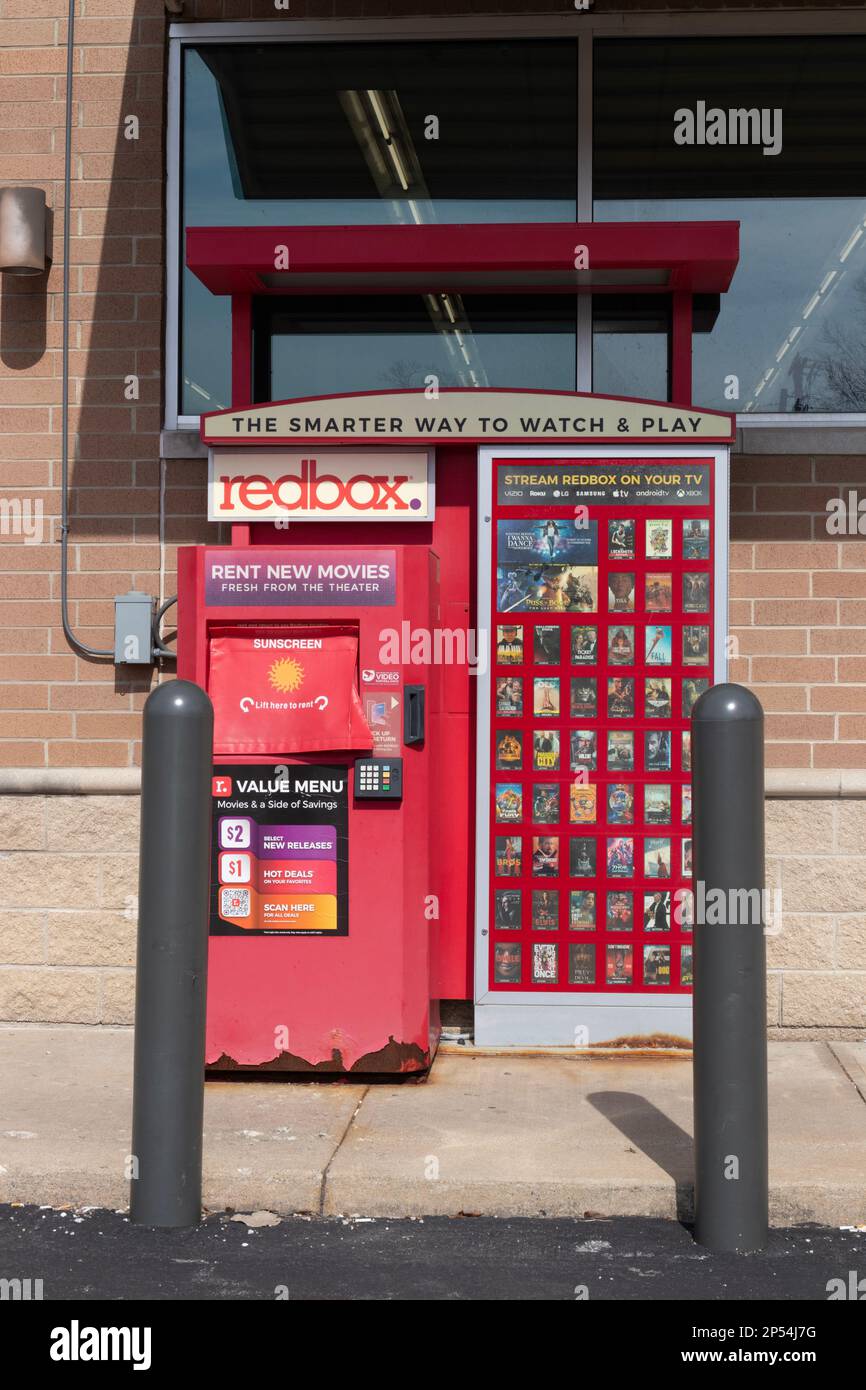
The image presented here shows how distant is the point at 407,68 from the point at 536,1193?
16.4ft

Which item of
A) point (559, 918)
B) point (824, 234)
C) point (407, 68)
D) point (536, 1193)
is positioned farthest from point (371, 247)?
point (536, 1193)

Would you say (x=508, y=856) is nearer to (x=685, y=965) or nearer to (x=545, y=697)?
(x=545, y=697)

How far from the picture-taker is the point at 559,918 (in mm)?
5727

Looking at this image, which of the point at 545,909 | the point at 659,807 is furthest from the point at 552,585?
the point at 545,909

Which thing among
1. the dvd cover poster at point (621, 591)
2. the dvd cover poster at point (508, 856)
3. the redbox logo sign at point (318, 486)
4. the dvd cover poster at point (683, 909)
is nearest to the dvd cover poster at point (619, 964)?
the dvd cover poster at point (683, 909)

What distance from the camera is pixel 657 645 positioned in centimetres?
574

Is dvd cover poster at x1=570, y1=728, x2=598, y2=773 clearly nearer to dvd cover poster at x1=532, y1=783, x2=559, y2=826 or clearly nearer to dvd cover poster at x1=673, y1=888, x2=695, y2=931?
dvd cover poster at x1=532, y1=783, x2=559, y2=826

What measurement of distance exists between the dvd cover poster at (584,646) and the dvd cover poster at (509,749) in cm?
39

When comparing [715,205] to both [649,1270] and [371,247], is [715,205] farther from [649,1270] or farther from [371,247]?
[649,1270]

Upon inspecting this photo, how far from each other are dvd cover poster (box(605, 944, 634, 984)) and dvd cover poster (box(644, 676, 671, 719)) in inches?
37.5

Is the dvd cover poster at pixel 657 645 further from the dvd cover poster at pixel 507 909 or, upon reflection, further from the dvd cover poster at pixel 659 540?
the dvd cover poster at pixel 507 909

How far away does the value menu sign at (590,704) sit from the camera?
571 cm

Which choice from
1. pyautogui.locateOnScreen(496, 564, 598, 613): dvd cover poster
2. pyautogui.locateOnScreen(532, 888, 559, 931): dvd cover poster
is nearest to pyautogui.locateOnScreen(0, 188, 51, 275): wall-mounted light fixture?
pyautogui.locateOnScreen(496, 564, 598, 613): dvd cover poster

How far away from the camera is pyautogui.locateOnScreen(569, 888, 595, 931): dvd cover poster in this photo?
5.71 meters
